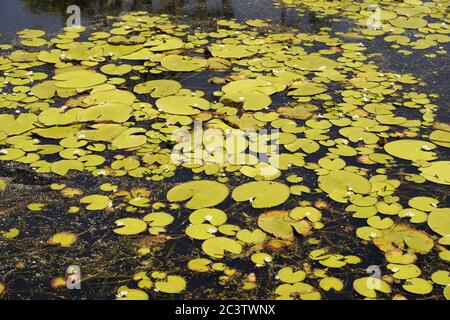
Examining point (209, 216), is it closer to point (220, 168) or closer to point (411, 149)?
point (220, 168)

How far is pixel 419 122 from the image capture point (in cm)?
419

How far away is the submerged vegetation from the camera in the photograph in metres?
2.89

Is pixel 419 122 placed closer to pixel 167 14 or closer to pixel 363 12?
pixel 363 12

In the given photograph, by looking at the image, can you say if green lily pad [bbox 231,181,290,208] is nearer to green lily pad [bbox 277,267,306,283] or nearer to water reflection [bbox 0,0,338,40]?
green lily pad [bbox 277,267,306,283]

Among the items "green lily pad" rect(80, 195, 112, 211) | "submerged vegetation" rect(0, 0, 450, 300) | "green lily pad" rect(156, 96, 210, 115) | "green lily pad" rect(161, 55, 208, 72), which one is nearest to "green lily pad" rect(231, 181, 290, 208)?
"submerged vegetation" rect(0, 0, 450, 300)

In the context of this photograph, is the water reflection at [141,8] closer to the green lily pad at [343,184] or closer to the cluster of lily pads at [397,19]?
the cluster of lily pads at [397,19]

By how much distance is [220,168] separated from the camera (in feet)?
12.0

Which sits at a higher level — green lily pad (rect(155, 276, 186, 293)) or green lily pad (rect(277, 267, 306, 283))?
green lily pad (rect(277, 267, 306, 283))

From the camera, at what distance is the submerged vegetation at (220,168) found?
2895mm

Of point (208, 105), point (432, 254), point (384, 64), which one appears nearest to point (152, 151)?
point (208, 105)

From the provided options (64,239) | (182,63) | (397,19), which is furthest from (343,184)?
(397,19)

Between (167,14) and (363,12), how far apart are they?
6.47ft

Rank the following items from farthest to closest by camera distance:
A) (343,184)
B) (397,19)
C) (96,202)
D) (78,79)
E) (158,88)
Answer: (397,19) < (78,79) < (158,88) < (343,184) < (96,202)

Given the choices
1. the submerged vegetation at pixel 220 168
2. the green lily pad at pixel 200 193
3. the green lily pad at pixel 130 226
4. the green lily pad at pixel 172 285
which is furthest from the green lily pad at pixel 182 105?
the green lily pad at pixel 172 285
